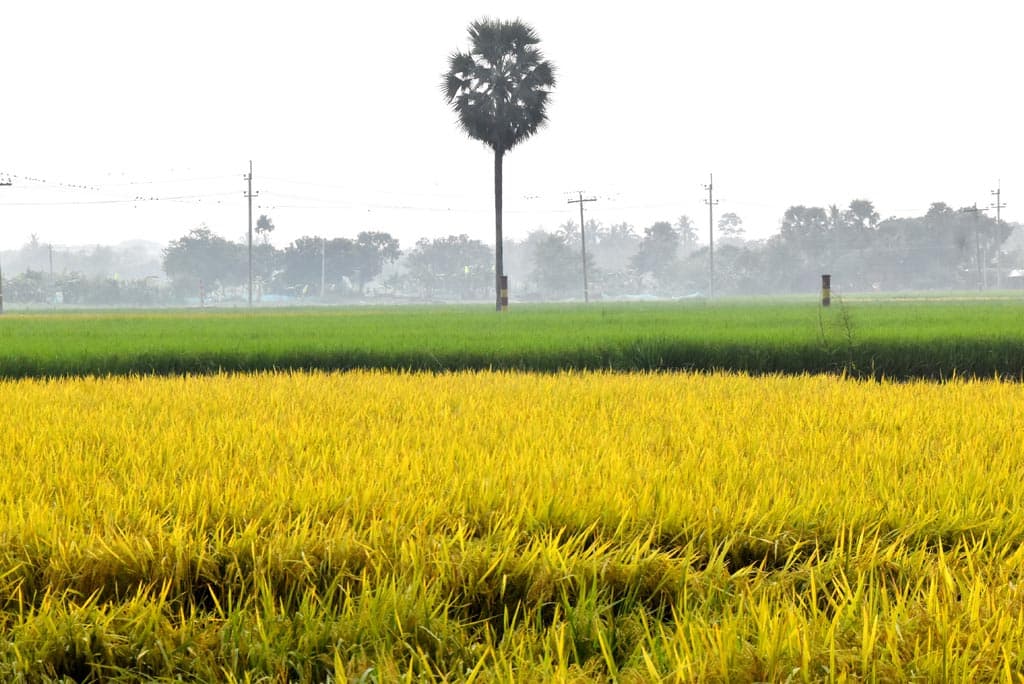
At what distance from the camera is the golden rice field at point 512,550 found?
1698 millimetres

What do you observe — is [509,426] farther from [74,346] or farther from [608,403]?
[74,346]

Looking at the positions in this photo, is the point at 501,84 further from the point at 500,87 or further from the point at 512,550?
the point at 512,550

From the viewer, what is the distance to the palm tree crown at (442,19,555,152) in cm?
2839

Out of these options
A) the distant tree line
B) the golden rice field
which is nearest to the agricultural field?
the golden rice field

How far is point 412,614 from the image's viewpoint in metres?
1.85

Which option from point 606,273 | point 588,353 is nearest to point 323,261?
point 606,273

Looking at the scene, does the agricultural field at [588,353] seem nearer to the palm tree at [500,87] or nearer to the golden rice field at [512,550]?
the golden rice field at [512,550]

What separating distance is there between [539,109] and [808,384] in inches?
931

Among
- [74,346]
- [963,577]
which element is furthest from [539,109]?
[963,577]

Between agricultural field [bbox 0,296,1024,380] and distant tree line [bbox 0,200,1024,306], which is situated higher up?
distant tree line [bbox 0,200,1024,306]

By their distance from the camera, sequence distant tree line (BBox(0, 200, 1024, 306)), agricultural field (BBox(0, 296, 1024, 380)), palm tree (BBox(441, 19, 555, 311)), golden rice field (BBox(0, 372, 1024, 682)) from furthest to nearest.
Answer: distant tree line (BBox(0, 200, 1024, 306)) → palm tree (BBox(441, 19, 555, 311)) → agricultural field (BBox(0, 296, 1024, 380)) → golden rice field (BBox(0, 372, 1024, 682))

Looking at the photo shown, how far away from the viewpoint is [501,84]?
93.2ft

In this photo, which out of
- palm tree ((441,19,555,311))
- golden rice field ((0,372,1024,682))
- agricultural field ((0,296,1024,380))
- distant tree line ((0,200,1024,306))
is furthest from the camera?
distant tree line ((0,200,1024,306))

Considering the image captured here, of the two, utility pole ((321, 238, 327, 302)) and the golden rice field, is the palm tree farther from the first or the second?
utility pole ((321, 238, 327, 302))
